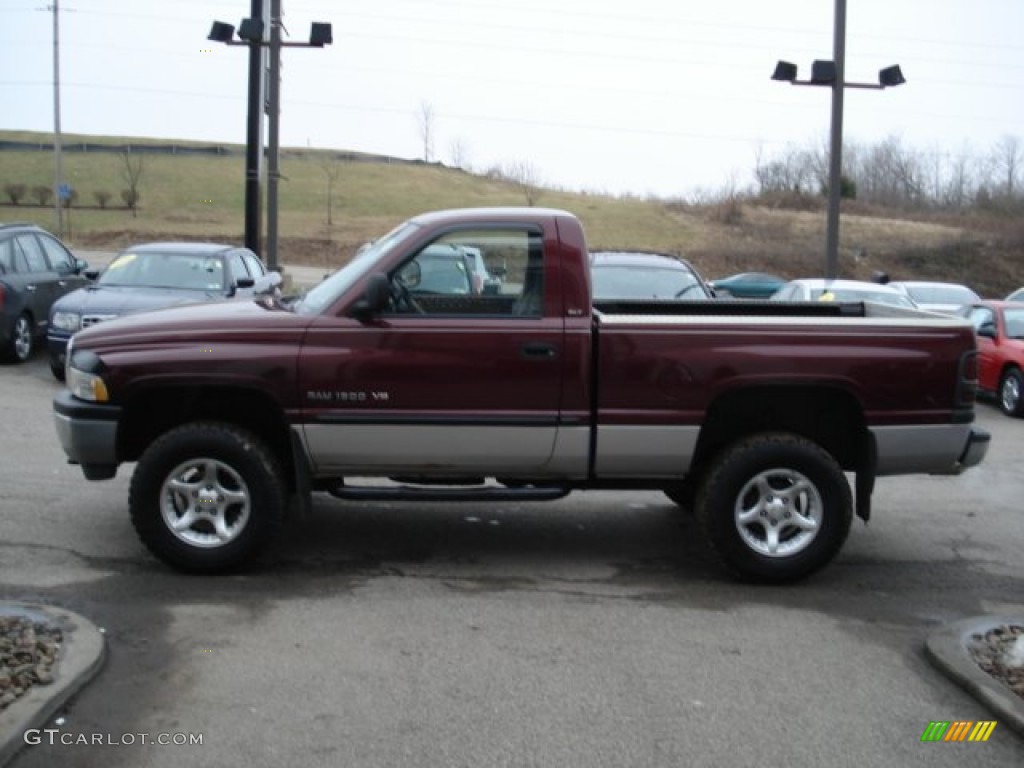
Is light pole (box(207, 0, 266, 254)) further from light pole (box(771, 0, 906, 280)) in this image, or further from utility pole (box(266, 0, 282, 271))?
light pole (box(771, 0, 906, 280))

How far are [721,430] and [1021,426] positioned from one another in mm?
8125

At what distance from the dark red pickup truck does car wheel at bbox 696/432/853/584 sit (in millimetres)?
11

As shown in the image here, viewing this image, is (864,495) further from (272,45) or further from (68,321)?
(272,45)

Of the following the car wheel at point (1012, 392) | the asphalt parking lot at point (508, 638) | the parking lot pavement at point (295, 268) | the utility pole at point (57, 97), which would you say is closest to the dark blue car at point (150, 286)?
the asphalt parking lot at point (508, 638)

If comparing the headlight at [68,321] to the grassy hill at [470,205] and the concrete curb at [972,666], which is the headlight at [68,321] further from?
the grassy hill at [470,205]

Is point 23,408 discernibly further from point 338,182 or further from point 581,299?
point 338,182

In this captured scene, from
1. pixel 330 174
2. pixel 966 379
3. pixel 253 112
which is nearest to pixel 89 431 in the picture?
pixel 966 379

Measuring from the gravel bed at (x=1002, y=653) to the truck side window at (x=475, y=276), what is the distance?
273 centimetres

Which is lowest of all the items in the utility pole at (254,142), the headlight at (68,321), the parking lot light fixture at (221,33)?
the headlight at (68,321)

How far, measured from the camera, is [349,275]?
21.0ft

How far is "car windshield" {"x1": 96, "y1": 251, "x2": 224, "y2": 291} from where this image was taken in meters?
13.0

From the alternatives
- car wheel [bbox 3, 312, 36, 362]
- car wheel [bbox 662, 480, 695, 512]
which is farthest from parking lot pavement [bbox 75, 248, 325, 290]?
car wheel [bbox 662, 480, 695, 512]

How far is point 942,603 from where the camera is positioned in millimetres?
6223

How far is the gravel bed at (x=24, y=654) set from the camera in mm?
4426
